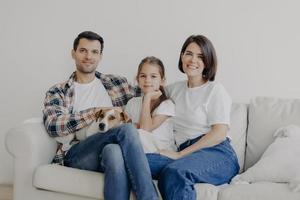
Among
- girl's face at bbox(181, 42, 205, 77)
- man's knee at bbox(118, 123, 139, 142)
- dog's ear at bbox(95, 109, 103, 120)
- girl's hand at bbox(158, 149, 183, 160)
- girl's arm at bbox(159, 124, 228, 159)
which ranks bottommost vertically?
girl's hand at bbox(158, 149, 183, 160)

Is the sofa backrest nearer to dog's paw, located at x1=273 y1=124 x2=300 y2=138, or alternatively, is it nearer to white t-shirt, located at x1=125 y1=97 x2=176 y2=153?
dog's paw, located at x1=273 y1=124 x2=300 y2=138

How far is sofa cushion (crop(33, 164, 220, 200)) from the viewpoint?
7.50ft

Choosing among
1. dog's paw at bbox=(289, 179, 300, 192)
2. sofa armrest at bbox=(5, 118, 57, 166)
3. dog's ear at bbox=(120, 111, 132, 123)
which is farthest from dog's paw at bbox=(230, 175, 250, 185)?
sofa armrest at bbox=(5, 118, 57, 166)

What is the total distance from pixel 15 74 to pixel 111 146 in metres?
1.50

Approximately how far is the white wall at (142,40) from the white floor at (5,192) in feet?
0.29

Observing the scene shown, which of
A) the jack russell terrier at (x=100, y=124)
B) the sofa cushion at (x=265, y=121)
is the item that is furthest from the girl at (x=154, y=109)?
the sofa cushion at (x=265, y=121)

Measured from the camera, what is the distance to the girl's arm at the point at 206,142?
2401 millimetres

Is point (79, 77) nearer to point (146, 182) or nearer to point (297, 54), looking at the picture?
point (146, 182)

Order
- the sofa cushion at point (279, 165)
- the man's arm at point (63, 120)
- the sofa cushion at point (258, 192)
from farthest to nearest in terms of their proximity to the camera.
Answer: the man's arm at point (63, 120) → the sofa cushion at point (279, 165) → the sofa cushion at point (258, 192)

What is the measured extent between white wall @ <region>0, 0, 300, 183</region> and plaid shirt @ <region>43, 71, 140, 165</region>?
0.39 metres

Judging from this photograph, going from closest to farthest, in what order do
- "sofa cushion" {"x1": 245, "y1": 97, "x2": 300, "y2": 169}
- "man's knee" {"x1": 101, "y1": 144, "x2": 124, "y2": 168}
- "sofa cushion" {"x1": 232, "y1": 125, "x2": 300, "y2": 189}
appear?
"man's knee" {"x1": 101, "y1": 144, "x2": 124, "y2": 168} → "sofa cushion" {"x1": 232, "y1": 125, "x2": 300, "y2": 189} → "sofa cushion" {"x1": 245, "y1": 97, "x2": 300, "y2": 169}

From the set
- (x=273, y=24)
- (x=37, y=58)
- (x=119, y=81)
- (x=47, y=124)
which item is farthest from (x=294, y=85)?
(x=37, y=58)

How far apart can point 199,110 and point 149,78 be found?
13.3 inches

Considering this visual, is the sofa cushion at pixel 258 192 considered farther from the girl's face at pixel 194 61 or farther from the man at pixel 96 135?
the girl's face at pixel 194 61
